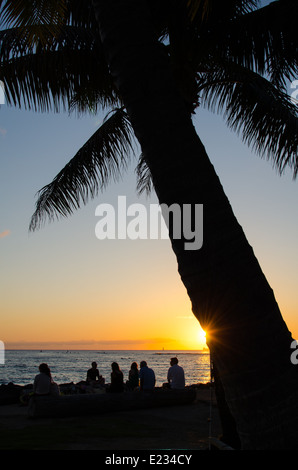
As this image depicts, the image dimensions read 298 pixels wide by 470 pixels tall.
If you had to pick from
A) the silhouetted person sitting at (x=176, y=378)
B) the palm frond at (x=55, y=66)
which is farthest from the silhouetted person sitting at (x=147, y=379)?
the palm frond at (x=55, y=66)

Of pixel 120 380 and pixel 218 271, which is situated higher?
pixel 218 271

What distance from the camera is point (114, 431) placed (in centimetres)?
795

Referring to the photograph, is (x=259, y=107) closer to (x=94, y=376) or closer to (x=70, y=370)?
(x=94, y=376)

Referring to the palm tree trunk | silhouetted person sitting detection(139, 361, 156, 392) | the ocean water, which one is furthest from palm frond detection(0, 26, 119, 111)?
the ocean water

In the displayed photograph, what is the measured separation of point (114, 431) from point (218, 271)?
6198 mm

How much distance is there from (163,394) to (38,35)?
905 centimetres

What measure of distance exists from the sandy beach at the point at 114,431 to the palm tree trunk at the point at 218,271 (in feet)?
11.0

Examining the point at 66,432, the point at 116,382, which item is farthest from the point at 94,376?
the point at 66,432

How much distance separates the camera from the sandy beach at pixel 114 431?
6.81m

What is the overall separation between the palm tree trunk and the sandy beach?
3366mm

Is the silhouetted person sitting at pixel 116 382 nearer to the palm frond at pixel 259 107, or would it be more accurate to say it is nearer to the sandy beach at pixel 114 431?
the sandy beach at pixel 114 431

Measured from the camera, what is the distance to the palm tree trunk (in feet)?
8.54

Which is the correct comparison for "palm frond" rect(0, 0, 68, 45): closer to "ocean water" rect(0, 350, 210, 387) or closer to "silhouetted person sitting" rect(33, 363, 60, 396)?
"silhouetted person sitting" rect(33, 363, 60, 396)
